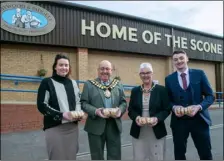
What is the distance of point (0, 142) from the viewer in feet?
20.6

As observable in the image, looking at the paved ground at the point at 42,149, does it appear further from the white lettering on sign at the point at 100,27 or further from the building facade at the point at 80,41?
the white lettering on sign at the point at 100,27

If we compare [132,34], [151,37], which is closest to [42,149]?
[132,34]

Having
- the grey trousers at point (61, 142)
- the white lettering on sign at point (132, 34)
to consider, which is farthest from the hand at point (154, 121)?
the white lettering on sign at point (132, 34)

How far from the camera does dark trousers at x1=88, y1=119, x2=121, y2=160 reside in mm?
3100

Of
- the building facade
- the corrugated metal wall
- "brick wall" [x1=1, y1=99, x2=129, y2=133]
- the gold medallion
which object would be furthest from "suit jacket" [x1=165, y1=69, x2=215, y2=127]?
the corrugated metal wall

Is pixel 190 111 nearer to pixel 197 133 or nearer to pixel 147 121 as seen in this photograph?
pixel 197 133

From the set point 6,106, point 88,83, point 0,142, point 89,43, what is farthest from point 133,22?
point 88,83

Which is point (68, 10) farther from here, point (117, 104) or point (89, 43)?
point (117, 104)

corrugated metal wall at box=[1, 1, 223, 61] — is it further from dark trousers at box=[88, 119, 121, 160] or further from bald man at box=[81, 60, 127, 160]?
dark trousers at box=[88, 119, 121, 160]

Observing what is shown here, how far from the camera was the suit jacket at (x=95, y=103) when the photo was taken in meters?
3.09

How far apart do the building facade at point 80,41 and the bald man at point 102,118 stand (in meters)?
6.75

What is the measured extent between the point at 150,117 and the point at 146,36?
11027 millimetres

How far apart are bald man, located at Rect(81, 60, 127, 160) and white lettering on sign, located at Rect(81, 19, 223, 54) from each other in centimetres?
857

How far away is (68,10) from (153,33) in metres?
5.32
